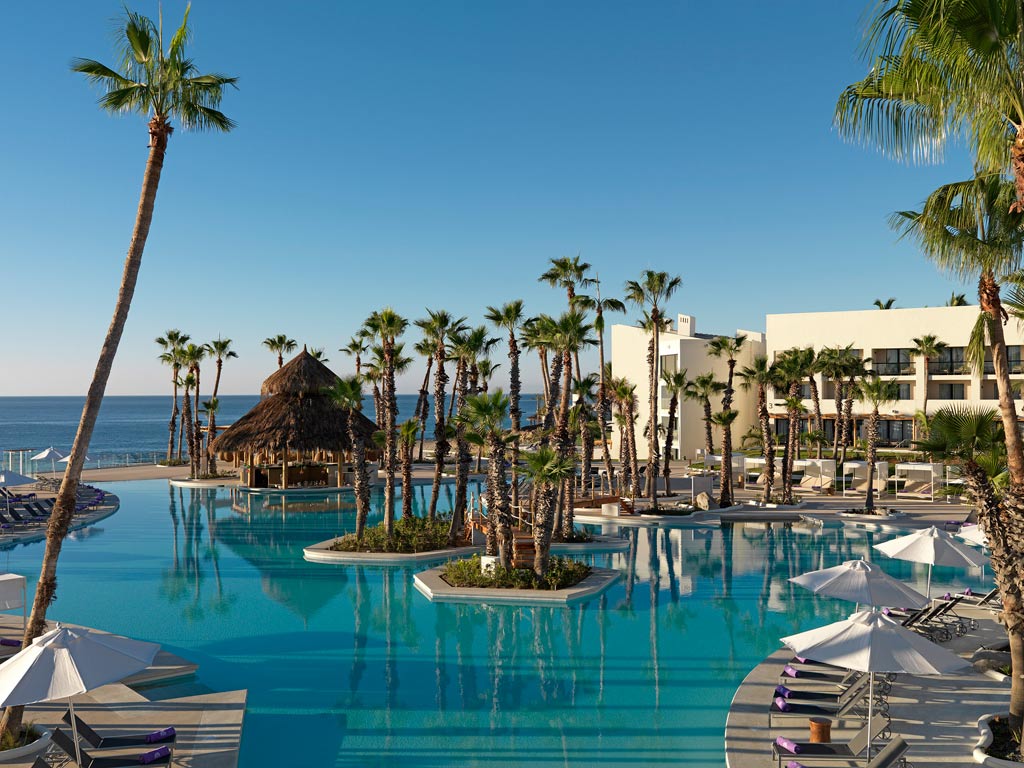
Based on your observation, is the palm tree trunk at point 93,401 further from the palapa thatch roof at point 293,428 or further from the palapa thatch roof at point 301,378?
the palapa thatch roof at point 301,378

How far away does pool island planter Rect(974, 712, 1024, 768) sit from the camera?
8.93 m

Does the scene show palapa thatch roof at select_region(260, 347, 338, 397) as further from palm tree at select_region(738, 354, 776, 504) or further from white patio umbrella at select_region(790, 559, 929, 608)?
white patio umbrella at select_region(790, 559, 929, 608)

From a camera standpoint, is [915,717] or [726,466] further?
[726,466]

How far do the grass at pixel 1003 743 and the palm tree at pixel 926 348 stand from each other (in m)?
41.9

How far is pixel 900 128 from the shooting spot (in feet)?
28.0

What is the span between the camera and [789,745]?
9.36m

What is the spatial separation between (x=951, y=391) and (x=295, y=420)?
39.8 meters

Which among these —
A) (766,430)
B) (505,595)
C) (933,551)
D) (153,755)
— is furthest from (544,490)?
(766,430)

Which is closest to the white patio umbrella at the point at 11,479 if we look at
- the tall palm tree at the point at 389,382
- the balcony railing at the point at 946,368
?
the tall palm tree at the point at 389,382

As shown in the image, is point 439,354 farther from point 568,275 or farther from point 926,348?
point 926,348

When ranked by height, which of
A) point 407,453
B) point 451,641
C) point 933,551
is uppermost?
point 407,453

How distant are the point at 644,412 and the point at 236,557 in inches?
1422

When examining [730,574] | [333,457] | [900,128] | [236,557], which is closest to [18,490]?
[333,457]

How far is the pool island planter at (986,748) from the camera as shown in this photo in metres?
8.93
